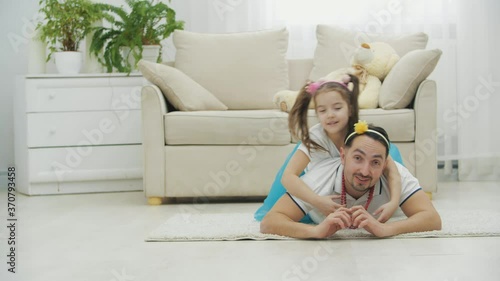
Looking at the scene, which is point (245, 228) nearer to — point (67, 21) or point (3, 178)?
point (67, 21)

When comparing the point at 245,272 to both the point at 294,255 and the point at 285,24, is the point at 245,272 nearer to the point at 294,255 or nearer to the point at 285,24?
the point at 294,255

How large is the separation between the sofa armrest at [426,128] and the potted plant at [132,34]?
148cm

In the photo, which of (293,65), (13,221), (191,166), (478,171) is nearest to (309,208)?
(191,166)

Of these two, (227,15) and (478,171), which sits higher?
(227,15)

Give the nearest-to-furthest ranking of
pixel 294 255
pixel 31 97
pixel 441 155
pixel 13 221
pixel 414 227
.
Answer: pixel 294 255, pixel 414 227, pixel 13 221, pixel 31 97, pixel 441 155

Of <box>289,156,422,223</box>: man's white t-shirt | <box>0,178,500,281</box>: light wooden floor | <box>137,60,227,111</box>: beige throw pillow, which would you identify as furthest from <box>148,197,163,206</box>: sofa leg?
<box>289,156,422,223</box>: man's white t-shirt

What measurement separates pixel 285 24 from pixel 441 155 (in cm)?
121

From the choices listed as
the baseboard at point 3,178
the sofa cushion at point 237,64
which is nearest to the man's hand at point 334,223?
the sofa cushion at point 237,64

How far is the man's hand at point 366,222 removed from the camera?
6.81ft

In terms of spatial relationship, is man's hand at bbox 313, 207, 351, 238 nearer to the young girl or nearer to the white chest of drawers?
the young girl

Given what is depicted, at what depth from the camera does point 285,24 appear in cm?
433

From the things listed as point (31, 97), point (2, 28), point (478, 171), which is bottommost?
point (478, 171)

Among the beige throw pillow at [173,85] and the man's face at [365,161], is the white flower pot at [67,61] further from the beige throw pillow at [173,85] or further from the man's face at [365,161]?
the man's face at [365,161]

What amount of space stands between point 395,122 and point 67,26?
6.11ft
